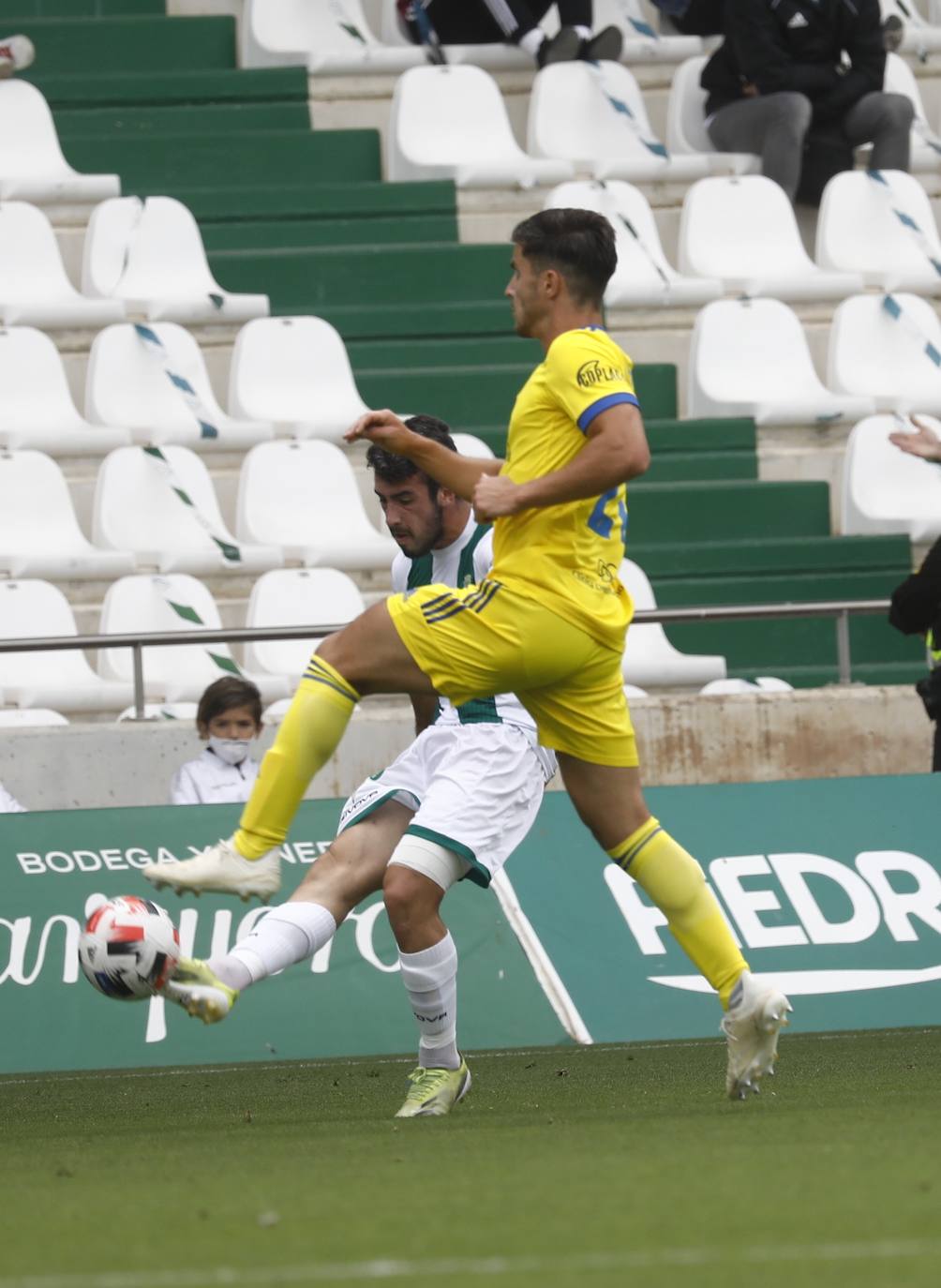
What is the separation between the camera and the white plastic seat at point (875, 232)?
584 inches

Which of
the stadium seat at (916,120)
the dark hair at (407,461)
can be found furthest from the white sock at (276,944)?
the stadium seat at (916,120)

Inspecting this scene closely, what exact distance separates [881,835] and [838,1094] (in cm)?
302

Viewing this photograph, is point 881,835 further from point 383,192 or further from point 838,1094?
point 383,192

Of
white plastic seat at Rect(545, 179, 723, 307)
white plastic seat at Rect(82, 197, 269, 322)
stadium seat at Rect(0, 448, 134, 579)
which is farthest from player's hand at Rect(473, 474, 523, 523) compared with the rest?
white plastic seat at Rect(545, 179, 723, 307)

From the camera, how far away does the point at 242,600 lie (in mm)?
12203

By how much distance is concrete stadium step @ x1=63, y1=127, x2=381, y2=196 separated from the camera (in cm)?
1484

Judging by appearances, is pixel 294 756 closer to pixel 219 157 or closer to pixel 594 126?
pixel 219 157

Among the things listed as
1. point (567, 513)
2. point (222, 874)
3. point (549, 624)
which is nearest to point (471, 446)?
point (567, 513)

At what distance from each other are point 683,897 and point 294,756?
1.17 m

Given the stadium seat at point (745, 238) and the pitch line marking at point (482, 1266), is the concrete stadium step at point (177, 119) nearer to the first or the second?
the stadium seat at point (745, 238)

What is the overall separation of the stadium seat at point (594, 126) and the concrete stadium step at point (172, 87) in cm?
167

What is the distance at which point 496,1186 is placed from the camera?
14.0 ft

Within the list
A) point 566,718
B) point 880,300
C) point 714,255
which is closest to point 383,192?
point 714,255

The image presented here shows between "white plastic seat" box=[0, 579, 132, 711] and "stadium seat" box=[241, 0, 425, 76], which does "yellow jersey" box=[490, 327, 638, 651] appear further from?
"stadium seat" box=[241, 0, 425, 76]
